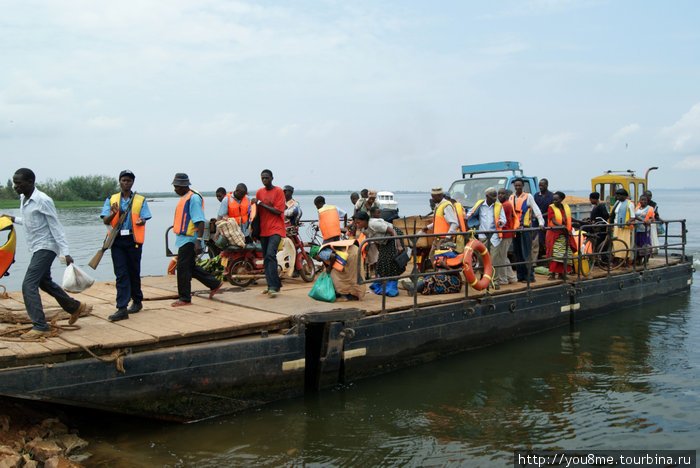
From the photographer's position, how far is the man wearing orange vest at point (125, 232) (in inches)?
255

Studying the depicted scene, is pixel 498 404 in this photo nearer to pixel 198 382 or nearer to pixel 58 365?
pixel 198 382

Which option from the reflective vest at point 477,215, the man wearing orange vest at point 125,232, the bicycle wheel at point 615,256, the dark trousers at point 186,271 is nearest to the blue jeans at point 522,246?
the reflective vest at point 477,215

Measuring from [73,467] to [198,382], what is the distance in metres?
1.37

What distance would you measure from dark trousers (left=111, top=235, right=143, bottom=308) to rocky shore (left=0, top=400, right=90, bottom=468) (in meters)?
→ 1.52

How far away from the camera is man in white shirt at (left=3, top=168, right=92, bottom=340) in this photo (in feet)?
18.0

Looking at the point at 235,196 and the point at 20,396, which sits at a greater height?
the point at 235,196

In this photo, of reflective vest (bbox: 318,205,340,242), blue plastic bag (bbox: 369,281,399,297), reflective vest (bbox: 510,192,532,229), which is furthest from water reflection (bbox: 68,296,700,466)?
reflective vest (bbox: 318,205,340,242)

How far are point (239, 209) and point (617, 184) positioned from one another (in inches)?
497

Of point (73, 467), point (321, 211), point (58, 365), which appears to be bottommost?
point (73, 467)

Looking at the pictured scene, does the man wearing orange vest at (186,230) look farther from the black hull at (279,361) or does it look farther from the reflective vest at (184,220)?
the black hull at (279,361)

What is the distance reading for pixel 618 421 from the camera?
662 centimetres

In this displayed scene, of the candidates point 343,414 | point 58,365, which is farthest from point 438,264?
point 58,365

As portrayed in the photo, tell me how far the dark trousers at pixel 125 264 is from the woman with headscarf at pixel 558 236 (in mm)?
7043

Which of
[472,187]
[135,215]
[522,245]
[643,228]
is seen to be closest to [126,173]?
[135,215]
